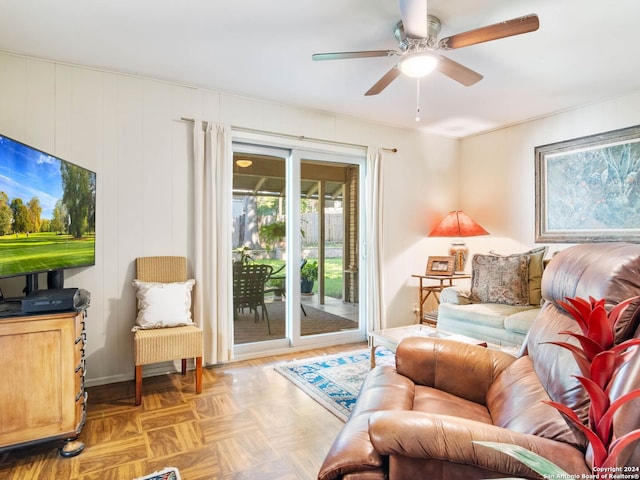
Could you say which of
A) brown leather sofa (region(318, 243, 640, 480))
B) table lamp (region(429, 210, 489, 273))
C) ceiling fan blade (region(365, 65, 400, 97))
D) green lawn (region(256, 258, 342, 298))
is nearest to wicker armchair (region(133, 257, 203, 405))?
brown leather sofa (region(318, 243, 640, 480))

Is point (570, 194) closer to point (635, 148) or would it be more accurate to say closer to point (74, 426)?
point (635, 148)

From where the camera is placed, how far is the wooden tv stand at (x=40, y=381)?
1903 mm

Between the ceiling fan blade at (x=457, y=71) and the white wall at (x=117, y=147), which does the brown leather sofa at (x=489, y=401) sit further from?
the white wall at (x=117, y=147)

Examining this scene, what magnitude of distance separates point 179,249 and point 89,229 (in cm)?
72

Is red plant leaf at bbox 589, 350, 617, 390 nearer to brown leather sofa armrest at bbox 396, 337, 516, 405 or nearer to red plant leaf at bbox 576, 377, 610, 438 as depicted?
red plant leaf at bbox 576, 377, 610, 438

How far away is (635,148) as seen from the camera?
3375 millimetres

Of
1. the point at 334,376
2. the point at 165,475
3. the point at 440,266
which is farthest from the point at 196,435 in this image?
the point at 440,266

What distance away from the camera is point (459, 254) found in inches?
191

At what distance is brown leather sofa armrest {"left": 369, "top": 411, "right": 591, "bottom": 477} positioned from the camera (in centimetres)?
99

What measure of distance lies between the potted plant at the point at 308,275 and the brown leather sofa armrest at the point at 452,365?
7.19 feet

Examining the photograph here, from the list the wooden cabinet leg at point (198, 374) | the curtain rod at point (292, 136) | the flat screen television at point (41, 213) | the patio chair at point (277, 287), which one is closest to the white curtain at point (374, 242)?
the curtain rod at point (292, 136)

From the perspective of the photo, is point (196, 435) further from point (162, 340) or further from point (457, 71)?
point (457, 71)

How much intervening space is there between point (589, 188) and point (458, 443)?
146 inches

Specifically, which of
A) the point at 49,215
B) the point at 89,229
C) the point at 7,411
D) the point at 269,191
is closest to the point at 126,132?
the point at 89,229
